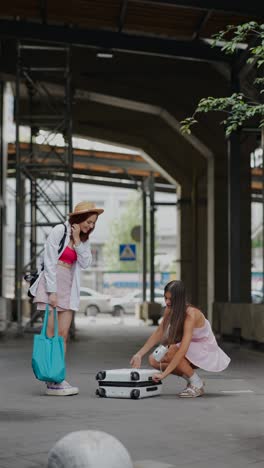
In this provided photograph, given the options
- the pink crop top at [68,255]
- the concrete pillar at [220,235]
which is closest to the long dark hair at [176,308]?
the pink crop top at [68,255]

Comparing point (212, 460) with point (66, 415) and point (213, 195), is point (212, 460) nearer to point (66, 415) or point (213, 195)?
point (66, 415)

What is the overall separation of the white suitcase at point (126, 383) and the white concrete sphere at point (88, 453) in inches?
173

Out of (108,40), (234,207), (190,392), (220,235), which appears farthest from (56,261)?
(220,235)

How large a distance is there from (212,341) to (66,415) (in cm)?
224

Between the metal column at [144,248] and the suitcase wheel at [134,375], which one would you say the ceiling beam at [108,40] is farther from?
the metal column at [144,248]

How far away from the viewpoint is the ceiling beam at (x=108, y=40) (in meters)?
22.6

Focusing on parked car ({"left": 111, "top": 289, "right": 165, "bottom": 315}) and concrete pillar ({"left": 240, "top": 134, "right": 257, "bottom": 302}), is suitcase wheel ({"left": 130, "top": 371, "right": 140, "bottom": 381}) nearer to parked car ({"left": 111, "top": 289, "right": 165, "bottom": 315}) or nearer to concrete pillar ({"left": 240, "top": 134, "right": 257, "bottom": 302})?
concrete pillar ({"left": 240, "top": 134, "right": 257, "bottom": 302})

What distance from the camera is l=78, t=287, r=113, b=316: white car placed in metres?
53.6

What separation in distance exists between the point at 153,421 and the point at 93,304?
4567cm

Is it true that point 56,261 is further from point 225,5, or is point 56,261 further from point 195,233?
point 195,233

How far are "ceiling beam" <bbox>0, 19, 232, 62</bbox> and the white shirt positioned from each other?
1302cm

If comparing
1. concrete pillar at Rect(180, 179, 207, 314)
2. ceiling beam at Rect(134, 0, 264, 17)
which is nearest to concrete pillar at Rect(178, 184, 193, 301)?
concrete pillar at Rect(180, 179, 207, 314)

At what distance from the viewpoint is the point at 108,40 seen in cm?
2270

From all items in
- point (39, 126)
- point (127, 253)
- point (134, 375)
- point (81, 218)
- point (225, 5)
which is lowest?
point (134, 375)
